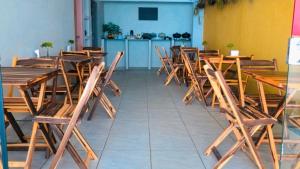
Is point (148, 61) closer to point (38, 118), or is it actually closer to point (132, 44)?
point (132, 44)

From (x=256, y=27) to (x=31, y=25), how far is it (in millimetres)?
3530

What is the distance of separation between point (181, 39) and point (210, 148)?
7093 mm

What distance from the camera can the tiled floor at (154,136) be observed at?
9.02 ft

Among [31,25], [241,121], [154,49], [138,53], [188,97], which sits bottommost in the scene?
[188,97]

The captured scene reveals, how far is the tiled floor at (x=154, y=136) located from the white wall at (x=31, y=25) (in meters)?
1.23

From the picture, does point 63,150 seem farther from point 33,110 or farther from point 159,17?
point 159,17

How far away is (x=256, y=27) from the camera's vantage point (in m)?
5.25

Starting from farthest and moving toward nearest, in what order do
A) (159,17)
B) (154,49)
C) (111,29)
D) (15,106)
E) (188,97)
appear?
(159,17) < (154,49) < (111,29) < (188,97) < (15,106)

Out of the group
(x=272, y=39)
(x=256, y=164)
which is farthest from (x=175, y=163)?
(x=272, y=39)

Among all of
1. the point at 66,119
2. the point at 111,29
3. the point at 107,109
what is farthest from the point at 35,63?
the point at 111,29

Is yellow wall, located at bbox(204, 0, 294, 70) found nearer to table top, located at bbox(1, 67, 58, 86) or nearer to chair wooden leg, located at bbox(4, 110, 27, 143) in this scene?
table top, located at bbox(1, 67, 58, 86)

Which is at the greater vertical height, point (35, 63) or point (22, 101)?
point (35, 63)

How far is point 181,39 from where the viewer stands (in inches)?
382

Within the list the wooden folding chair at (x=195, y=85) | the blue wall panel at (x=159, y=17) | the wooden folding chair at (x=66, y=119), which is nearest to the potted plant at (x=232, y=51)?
the wooden folding chair at (x=195, y=85)
